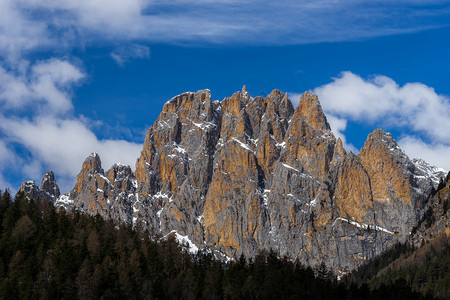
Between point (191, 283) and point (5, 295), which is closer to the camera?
point (5, 295)

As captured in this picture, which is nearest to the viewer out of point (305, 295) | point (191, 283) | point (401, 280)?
point (305, 295)

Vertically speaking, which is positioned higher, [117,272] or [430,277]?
[430,277]

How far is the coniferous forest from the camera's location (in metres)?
131

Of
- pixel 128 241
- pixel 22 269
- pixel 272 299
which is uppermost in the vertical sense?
pixel 128 241

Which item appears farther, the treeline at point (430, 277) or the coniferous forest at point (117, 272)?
the treeline at point (430, 277)

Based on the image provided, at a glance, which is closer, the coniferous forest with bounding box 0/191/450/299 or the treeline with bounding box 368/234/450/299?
the coniferous forest with bounding box 0/191/450/299

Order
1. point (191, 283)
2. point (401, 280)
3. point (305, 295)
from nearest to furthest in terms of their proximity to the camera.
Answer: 1. point (305, 295)
2. point (191, 283)
3. point (401, 280)

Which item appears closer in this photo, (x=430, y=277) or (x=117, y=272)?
(x=117, y=272)

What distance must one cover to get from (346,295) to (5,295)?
7564 centimetres

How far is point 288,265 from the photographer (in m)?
164

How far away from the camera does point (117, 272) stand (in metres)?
138

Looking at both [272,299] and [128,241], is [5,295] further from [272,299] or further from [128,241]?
[272,299]

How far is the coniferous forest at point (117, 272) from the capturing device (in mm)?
131125

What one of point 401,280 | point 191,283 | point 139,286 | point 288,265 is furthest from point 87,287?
point 401,280
